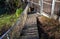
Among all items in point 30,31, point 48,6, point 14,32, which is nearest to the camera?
point 14,32

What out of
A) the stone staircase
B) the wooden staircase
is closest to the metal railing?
the stone staircase

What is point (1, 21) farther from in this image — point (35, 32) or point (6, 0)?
point (35, 32)

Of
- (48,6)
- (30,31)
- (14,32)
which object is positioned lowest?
(30,31)

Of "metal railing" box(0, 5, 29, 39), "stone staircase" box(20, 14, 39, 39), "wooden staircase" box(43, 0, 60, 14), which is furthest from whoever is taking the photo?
"wooden staircase" box(43, 0, 60, 14)

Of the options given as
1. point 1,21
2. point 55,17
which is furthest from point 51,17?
point 1,21

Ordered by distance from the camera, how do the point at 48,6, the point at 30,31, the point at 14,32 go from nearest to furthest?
1. the point at 14,32
2. the point at 30,31
3. the point at 48,6

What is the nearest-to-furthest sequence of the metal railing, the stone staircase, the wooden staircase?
the metal railing, the stone staircase, the wooden staircase

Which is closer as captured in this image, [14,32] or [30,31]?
[14,32]

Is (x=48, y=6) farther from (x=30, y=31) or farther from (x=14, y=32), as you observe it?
(x=14, y=32)

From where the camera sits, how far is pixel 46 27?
7.44 metres

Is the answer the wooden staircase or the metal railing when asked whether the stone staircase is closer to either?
the metal railing

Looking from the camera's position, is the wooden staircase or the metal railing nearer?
the metal railing

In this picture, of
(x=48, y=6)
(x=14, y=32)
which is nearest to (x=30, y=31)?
(x=14, y=32)

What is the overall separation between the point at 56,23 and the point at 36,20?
147 centimetres
